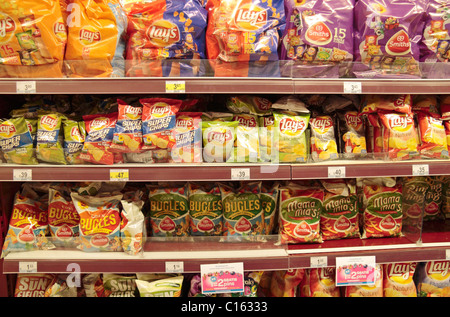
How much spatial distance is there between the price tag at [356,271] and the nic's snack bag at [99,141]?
1.32 metres

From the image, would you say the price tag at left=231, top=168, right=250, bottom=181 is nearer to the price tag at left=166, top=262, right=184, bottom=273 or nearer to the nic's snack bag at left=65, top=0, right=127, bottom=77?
the price tag at left=166, top=262, right=184, bottom=273

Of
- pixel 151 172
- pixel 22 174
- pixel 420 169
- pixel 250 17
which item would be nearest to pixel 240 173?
pixel 151 172

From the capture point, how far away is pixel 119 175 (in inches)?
61.7

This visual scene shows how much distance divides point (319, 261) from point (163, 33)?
141cm

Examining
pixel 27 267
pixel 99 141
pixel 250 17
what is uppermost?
pixel 250 17

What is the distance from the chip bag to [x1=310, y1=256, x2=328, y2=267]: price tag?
4.93ft

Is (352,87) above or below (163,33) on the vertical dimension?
below

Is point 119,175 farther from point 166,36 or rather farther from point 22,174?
point 166,36

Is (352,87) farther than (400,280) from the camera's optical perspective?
No

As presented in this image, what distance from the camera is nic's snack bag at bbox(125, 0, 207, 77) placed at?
1.59 m

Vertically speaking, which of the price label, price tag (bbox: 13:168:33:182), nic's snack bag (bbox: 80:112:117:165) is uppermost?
the price label

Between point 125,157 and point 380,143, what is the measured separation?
1.39 m

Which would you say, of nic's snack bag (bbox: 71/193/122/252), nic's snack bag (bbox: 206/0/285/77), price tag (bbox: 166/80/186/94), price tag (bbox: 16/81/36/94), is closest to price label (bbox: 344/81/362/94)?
nic's snack bag (bbox: 206/0/285/77)

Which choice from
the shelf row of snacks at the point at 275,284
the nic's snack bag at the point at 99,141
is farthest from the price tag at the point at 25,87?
the shelf row of snacks at the point at 275,284
